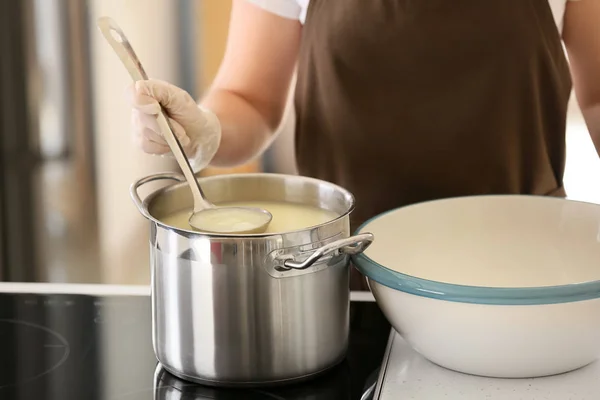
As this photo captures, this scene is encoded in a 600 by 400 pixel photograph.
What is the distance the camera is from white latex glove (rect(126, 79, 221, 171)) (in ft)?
2.48

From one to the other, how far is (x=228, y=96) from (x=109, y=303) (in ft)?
0.93

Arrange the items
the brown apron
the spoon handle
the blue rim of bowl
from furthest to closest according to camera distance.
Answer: the brown apron
the spoon handle
the blue rim of bowl

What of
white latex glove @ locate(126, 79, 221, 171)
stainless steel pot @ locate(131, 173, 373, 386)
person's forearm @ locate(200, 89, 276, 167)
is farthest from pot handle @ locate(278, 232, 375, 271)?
person's forearm @ locate(200, 89, 276, 167)

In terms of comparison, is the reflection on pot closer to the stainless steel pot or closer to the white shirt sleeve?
the stainless steel pot

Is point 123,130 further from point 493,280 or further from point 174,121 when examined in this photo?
point 493,280

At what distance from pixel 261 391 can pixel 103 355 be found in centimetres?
17

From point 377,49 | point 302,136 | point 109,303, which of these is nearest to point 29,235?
point 109,303

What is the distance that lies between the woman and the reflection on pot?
27 cm

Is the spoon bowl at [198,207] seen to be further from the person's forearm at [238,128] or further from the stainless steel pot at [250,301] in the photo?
the person's forearm at [238,128]

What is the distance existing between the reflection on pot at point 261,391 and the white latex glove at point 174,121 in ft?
0.80

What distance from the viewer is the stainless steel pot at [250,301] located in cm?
66

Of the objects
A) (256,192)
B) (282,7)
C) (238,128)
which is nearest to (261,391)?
(256,192)

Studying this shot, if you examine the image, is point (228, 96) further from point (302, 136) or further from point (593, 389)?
point (593, 389)

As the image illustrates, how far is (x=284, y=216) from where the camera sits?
31.0 inches
